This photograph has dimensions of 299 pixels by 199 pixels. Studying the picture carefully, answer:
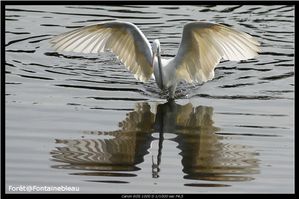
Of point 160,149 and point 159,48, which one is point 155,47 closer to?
point 159,48

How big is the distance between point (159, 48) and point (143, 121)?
99cm

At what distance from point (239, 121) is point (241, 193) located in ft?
6.99

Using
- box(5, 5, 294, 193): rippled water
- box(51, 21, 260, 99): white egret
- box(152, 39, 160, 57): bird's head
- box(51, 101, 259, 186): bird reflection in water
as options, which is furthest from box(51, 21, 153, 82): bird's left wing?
box(51, 101, 259, 186): bird reflection in water

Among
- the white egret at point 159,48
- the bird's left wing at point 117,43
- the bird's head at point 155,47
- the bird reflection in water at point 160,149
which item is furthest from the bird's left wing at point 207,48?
the bird reflection in water at point 160,149

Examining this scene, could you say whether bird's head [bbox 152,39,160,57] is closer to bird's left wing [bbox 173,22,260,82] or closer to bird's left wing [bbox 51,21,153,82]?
bird's left wing [bbox 51,21,153,82]

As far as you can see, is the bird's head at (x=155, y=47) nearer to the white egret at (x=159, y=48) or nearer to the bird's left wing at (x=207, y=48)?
the white egret at (x=159, y=48)

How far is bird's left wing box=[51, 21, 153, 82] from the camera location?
9867 mm

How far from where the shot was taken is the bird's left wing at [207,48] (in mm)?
9445

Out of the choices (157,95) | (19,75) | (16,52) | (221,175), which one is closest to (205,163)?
(221,175)

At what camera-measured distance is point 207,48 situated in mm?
9961

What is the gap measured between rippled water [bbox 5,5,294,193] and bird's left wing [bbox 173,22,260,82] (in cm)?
32

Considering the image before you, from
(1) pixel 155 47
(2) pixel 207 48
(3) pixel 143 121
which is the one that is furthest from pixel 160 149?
(2) pixel 207 48

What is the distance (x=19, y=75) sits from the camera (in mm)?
10812

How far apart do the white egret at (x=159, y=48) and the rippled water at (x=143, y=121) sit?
0.94ft
